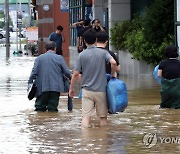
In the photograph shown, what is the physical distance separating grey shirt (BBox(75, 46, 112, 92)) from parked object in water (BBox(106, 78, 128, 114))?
14 cm

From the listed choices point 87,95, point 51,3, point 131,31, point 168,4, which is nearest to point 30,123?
point 87,95

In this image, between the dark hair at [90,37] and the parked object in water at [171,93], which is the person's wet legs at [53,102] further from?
the dark hair at [90,37]

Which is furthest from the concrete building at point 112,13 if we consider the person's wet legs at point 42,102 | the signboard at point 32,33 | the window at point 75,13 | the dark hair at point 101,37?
the dark hair at point 101,37

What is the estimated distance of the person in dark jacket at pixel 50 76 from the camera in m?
16.2

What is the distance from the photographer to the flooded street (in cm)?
1129

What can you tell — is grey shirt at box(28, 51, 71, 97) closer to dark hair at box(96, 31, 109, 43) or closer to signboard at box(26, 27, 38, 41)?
dark hair at box(96, 31, 109, 43)

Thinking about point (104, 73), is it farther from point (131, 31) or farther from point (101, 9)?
point (101, 9)

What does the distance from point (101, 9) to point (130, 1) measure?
4.48 metres

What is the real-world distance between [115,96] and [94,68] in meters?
0.60

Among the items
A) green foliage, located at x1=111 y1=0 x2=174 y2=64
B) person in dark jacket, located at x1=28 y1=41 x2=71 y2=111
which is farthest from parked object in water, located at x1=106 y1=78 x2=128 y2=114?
green foliage, located at x1=111 y1=0 x2=174 y2=64

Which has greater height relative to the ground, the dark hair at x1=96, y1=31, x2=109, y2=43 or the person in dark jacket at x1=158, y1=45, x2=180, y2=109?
the dark hair at x1=96, y1=31, x2=109, y2=43

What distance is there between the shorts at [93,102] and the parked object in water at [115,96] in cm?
10

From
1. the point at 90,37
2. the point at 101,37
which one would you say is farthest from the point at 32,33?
the point at 90,37

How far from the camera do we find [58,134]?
12.8 metres
